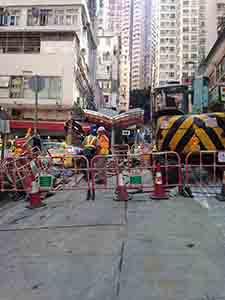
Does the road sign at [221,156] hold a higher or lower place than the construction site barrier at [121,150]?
lower

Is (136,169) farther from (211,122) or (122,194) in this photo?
(211,122)

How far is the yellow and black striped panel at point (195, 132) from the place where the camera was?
9117 mm

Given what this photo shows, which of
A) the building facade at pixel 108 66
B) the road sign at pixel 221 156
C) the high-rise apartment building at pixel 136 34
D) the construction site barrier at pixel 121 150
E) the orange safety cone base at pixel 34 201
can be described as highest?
the high-rise apartment building at pixel 136 34

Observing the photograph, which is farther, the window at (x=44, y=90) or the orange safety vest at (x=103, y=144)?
the window at (x=44, y=90)

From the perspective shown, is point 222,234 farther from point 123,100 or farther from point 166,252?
point 123,100

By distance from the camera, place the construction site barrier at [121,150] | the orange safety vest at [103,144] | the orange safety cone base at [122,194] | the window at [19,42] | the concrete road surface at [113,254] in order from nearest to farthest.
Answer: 1. the concrete road surface at [113,254]
2. the orange safety cone base at [122,194]
3. the orange safety vest at [103,144]
4. the construction site barrier at [121,150]
5. the window at [19,42]

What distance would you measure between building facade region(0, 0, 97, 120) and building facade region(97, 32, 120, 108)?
132 feet

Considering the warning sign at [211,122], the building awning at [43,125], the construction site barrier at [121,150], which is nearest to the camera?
the warning sign at [211,122]

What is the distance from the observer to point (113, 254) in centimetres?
436

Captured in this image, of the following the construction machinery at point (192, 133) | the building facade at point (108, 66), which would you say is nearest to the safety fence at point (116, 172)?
the construction machinery at point (192, 133)

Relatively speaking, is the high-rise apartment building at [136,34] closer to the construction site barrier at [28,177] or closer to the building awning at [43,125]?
the building awning at [43,125]

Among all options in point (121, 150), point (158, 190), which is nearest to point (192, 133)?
point (158, 190)

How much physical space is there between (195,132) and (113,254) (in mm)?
5493

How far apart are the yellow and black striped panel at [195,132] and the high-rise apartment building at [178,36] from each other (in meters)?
66.0
